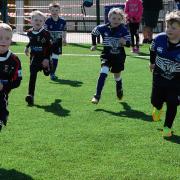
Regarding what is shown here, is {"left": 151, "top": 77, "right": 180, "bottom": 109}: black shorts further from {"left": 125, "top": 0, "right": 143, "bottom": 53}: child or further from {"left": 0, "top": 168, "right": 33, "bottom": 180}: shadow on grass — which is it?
{"left": 125, "top": 0, "right": 143, "bottom": 53}: child

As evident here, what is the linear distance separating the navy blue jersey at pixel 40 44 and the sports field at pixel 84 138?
748 mm

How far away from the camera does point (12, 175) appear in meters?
4.67

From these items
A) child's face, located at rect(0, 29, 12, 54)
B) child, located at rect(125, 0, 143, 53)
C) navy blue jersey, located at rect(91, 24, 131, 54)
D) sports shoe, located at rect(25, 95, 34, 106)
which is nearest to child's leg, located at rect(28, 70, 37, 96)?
sports shoe, located at rect(25, 95, 34, 106)

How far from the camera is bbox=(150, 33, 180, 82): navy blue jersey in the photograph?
608 centimetres

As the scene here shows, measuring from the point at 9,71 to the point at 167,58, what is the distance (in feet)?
6.60

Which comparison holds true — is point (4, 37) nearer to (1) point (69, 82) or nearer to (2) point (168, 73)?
(2) point (168, 73)

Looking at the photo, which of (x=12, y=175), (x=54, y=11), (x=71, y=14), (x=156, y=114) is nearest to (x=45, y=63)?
(x=156, y=114)

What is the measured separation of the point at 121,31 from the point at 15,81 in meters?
3.36

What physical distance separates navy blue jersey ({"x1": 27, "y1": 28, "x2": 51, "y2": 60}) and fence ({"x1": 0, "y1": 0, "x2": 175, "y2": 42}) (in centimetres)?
1223

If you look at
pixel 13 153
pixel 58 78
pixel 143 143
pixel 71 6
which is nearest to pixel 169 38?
pixel 143 143

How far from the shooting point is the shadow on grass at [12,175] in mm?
4598

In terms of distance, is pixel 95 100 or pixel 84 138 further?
pixel 95 100

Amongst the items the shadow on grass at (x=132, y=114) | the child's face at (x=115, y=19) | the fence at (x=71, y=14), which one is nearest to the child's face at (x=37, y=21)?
the child's face at (x=115, y=19)

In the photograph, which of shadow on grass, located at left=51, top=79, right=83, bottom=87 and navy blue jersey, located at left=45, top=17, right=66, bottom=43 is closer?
shadow on grass, located at left=51, top=79, right=83, bottom=87
